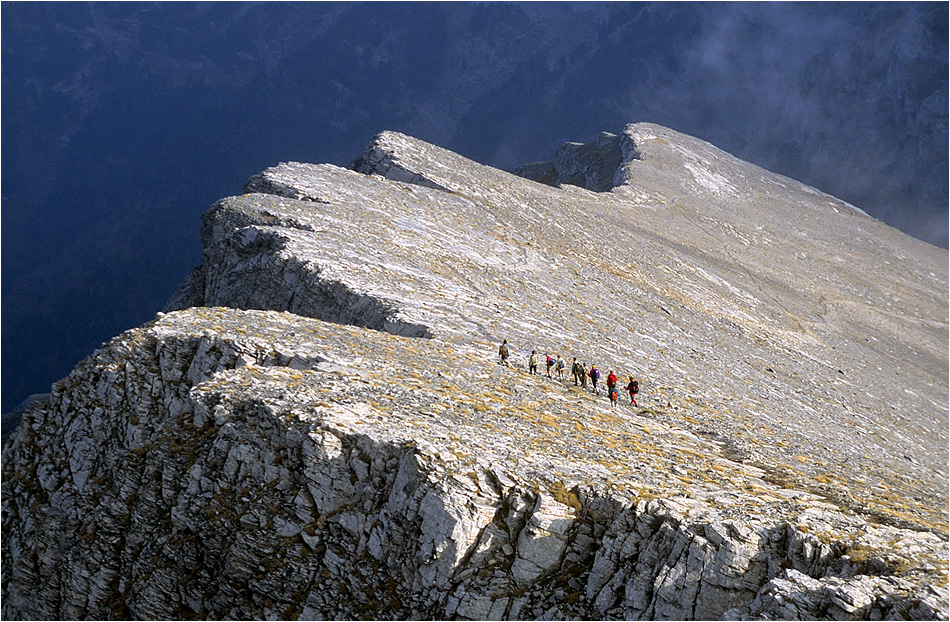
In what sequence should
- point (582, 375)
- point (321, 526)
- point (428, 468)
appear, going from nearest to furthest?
point (428, 468) → point (321, 526) → point (582, 375)

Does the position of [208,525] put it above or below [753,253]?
below

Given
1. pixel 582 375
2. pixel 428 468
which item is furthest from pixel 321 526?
pixel 582 375

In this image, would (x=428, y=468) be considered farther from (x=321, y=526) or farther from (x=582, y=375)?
(x=582, y=375)

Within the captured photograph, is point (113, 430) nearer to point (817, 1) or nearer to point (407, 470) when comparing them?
point (407, 470)

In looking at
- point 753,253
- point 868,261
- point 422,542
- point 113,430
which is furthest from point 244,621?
point 868,261

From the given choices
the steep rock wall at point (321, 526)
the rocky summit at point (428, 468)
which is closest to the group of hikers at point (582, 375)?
the rocky summit at point (428, 468)

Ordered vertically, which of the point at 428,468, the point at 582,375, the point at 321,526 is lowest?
the point at 321,526

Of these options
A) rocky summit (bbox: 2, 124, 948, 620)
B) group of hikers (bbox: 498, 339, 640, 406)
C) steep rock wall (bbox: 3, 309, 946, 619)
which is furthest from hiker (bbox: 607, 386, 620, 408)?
steep rock wall (bbox: 3, 309, 946, 619)

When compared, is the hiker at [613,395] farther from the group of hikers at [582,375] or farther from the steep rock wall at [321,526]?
the steep rock wall at [321,526]
